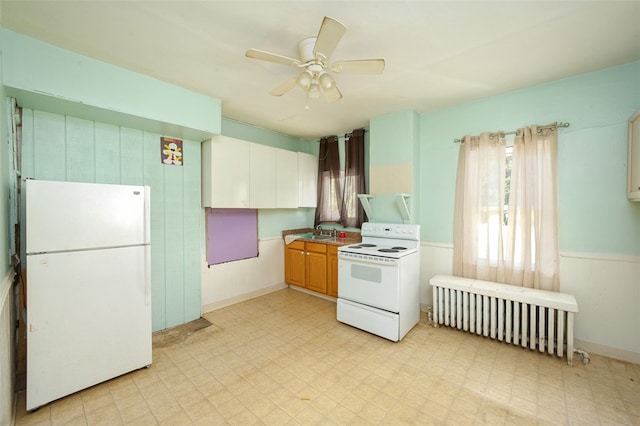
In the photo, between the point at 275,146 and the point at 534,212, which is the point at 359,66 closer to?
the point at 534,212

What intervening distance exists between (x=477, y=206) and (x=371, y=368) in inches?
81.3

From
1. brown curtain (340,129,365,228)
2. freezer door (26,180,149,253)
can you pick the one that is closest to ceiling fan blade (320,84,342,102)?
freezer door (26,180,149,253)

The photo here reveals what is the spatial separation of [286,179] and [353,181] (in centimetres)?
106

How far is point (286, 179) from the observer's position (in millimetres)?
4062

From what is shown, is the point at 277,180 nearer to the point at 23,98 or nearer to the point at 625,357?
the point at 23,98

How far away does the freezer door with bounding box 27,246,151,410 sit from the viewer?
176cm

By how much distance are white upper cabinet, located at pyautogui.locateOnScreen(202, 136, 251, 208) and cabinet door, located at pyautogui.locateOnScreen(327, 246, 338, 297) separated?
138 centimetres

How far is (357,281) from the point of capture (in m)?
2.89

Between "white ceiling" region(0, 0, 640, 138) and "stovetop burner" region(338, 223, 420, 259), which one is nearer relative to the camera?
"white ceiling" region(0, 0, 640, 138)

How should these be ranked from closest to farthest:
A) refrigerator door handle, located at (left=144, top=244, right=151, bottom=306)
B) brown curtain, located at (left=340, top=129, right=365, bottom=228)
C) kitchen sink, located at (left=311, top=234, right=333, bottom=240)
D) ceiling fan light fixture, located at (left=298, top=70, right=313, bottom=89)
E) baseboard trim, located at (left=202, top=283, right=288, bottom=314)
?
ceiling fan light fixture, located at (left=298, top=70, right=313, bottom=89), refrigerator door handle, located at (left=144, top=244, right=151, bottom=306), baseboard trim, located at (left=202, top=283, right=288, bottom=314), brown curtain, located at (left=340, top=129, right=365, bottom=228), kitchen sink, located at (left=311, top=234, right=333, bottom=240)

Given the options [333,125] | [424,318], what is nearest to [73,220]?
[333,125]

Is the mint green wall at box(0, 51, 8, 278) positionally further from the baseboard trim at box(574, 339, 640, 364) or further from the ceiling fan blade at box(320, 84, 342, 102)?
the baseboard trim at box(574, 339, 640, 364)

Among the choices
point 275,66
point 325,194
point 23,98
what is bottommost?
point 325,194

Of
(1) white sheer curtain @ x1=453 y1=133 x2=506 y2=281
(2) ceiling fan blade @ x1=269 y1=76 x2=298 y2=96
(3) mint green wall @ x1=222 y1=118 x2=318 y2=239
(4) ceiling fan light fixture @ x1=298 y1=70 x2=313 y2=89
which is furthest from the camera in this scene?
(3) mint green wall @ x1=222 y1=118 x2=318 y2=239
